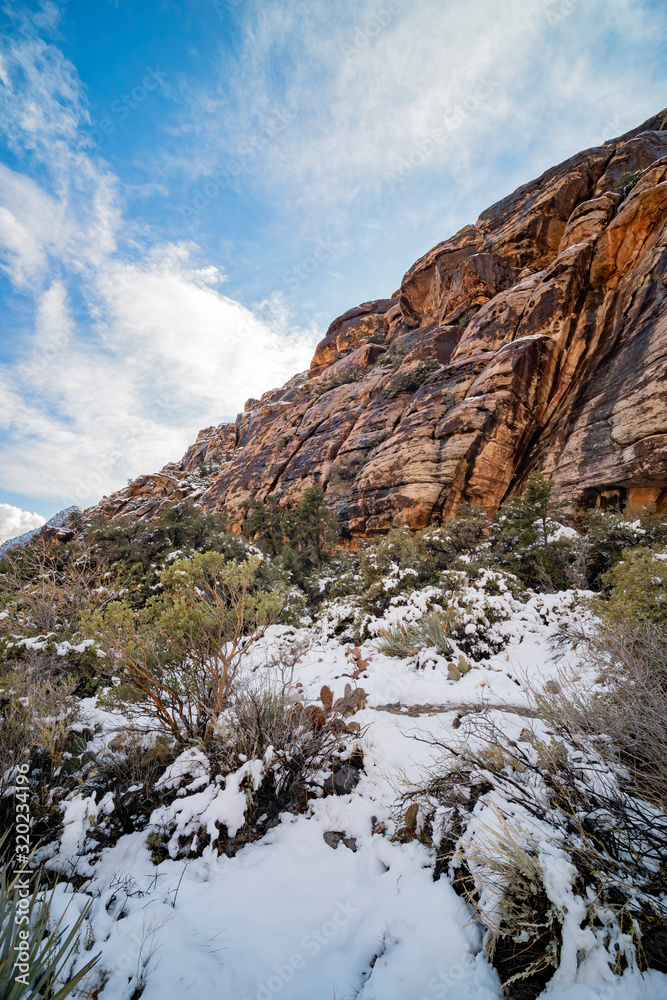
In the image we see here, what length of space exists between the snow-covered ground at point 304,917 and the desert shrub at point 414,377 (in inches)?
772

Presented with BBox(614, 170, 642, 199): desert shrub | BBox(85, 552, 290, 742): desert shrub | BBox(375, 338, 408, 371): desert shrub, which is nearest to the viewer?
BBox(85, 552, 290, 742): desert shrub

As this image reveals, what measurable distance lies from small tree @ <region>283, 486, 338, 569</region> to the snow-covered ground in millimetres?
13410

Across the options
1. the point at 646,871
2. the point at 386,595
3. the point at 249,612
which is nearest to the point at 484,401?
the point at 386,595

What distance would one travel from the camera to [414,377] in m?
20.0

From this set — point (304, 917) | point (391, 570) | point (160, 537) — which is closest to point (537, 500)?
point (391, 570)

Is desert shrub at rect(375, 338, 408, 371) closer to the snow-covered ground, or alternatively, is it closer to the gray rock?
the gray rock

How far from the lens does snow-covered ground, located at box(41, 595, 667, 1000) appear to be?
1575mm

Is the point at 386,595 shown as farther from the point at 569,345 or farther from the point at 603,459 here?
the point at 569,345

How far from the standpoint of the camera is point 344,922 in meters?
1.88

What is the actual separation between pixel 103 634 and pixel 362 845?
293 cm

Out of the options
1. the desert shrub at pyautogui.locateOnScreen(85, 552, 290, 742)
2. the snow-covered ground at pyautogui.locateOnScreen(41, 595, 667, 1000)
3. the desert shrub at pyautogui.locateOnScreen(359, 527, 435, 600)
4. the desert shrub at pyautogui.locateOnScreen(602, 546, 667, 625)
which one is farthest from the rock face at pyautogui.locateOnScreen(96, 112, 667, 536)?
the desert shrub at pyautogui.locateOnScreen(85, 552, 290, 742)

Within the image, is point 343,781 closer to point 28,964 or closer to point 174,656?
point 28,964

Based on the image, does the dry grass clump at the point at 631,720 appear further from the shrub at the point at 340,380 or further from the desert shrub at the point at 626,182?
the shrub at the point at 340,380

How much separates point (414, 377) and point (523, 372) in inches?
272
